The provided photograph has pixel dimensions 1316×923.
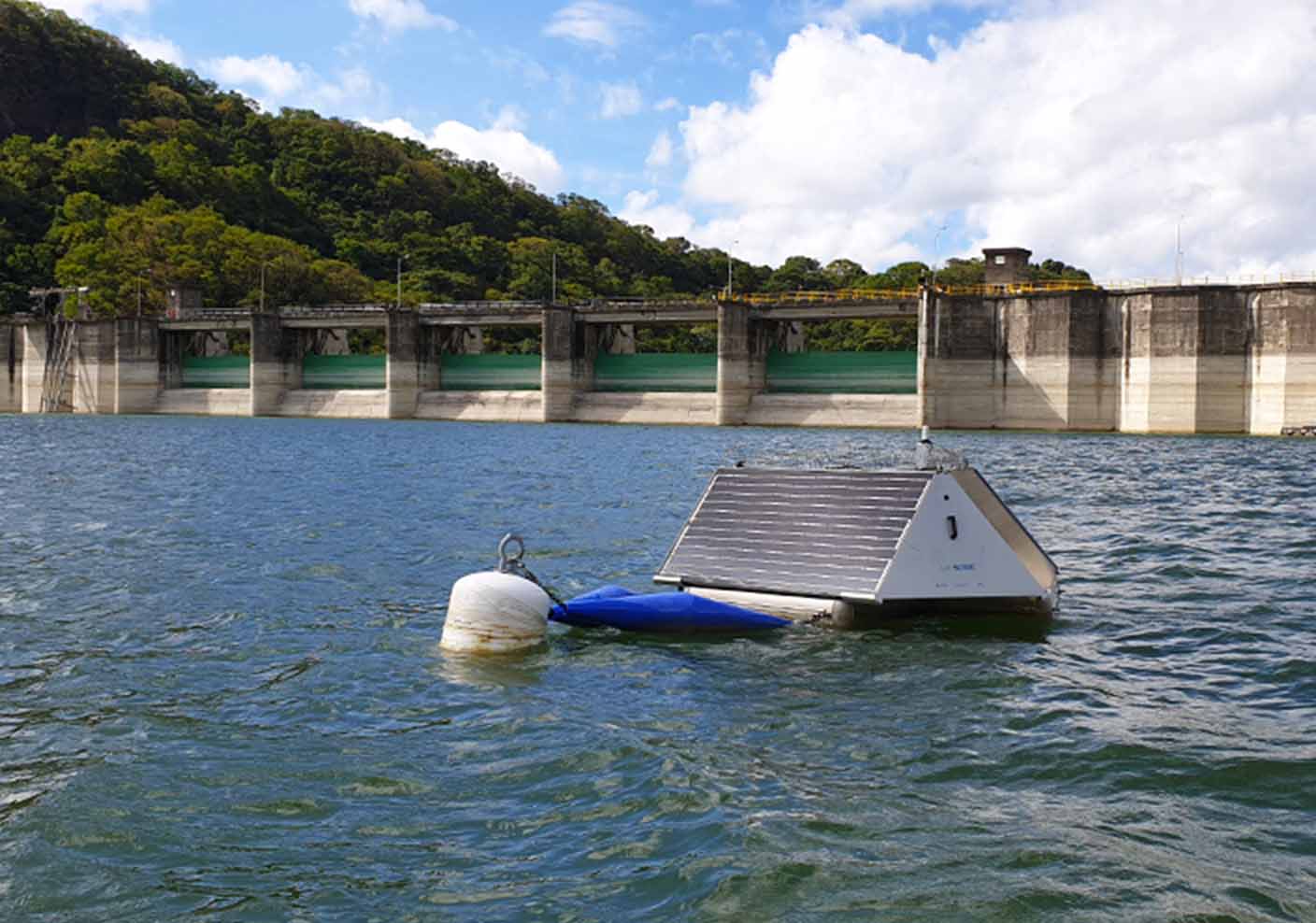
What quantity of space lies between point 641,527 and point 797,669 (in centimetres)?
1300

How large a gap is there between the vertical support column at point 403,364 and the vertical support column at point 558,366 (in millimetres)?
11602

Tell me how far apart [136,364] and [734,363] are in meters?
53.2

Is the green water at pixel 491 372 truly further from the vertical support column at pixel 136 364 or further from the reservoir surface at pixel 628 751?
the reservoir surface at pixel 628 751

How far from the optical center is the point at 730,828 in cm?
852

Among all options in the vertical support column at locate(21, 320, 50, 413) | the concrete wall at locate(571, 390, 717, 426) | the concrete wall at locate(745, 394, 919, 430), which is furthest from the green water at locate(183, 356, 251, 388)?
the concrete wall at locate(745, 394, 919, 430)

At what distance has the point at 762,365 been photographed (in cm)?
8594

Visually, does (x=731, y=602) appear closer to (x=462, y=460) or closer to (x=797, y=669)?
(x=797, y=669)

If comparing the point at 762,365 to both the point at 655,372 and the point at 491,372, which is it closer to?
the point at 655,372

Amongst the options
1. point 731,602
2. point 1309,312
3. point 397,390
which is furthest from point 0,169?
point 731,602

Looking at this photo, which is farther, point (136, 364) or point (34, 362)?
point (34, 362)

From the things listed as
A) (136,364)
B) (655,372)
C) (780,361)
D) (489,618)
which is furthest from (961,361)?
(136,364)

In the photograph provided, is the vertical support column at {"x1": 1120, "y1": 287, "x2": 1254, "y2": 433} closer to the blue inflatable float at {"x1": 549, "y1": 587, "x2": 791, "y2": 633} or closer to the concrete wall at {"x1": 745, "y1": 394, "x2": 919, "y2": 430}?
the concrete wall at {"x1": 745, "y1": 394, "x2": 919, "y2": 430}

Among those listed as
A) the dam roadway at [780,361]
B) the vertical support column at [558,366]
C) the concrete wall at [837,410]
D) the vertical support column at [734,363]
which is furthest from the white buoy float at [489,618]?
the vertical support column at [558,366]

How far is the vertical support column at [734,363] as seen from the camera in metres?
83.4
